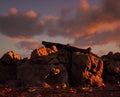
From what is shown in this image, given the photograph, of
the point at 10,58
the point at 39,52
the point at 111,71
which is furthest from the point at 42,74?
the point at 111,71

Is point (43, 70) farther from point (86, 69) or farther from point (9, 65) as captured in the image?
point (9, 65)

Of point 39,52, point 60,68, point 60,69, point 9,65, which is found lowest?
point 60,69

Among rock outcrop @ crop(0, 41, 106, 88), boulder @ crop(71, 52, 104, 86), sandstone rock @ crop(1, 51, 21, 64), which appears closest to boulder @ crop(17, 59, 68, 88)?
rock outcrop @ crop(0, 41, 106, 88)

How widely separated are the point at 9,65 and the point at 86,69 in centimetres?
1770

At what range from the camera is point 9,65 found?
178ft

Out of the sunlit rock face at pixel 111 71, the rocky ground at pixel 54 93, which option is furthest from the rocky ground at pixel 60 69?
the rocky ground at pixel 54 93

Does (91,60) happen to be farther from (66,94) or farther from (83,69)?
(66,94)

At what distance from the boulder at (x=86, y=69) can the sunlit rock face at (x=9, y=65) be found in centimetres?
1267

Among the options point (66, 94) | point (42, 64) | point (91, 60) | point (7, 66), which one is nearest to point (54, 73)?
point (42, 64)

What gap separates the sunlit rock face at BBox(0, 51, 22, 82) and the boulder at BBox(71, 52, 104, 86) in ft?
41.6

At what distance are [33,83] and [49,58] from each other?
6.52 meters

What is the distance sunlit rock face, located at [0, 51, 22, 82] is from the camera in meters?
53.2

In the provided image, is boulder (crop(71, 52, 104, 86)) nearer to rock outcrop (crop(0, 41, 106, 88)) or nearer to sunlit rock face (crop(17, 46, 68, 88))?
rock outcrop (crop(0, 41, 106, 88))

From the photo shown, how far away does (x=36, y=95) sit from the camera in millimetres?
18734
